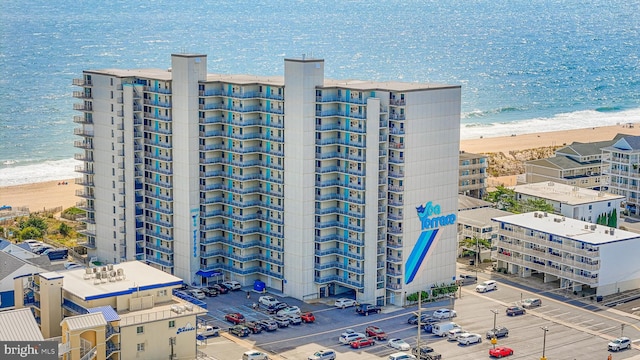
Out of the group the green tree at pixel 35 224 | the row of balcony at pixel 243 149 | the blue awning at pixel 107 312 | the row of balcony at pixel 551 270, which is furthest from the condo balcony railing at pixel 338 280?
the green tree at pixel 35 224

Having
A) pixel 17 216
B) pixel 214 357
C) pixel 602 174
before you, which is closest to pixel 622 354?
pixel 214 357

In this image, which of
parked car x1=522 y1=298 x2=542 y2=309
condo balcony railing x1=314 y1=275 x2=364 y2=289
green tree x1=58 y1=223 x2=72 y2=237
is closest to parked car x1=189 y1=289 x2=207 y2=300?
condo balcony railing x1=314 y1=275 x2=364 y2=289

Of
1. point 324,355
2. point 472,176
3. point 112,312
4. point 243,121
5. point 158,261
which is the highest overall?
point 243,121

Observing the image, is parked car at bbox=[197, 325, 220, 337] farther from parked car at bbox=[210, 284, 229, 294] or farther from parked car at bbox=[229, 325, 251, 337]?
parked car at bbox=[210, 284, 229, 294]

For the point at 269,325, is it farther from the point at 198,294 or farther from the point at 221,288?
the point at 221,288

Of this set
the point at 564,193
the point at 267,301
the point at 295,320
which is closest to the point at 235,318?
the point at 295,320
